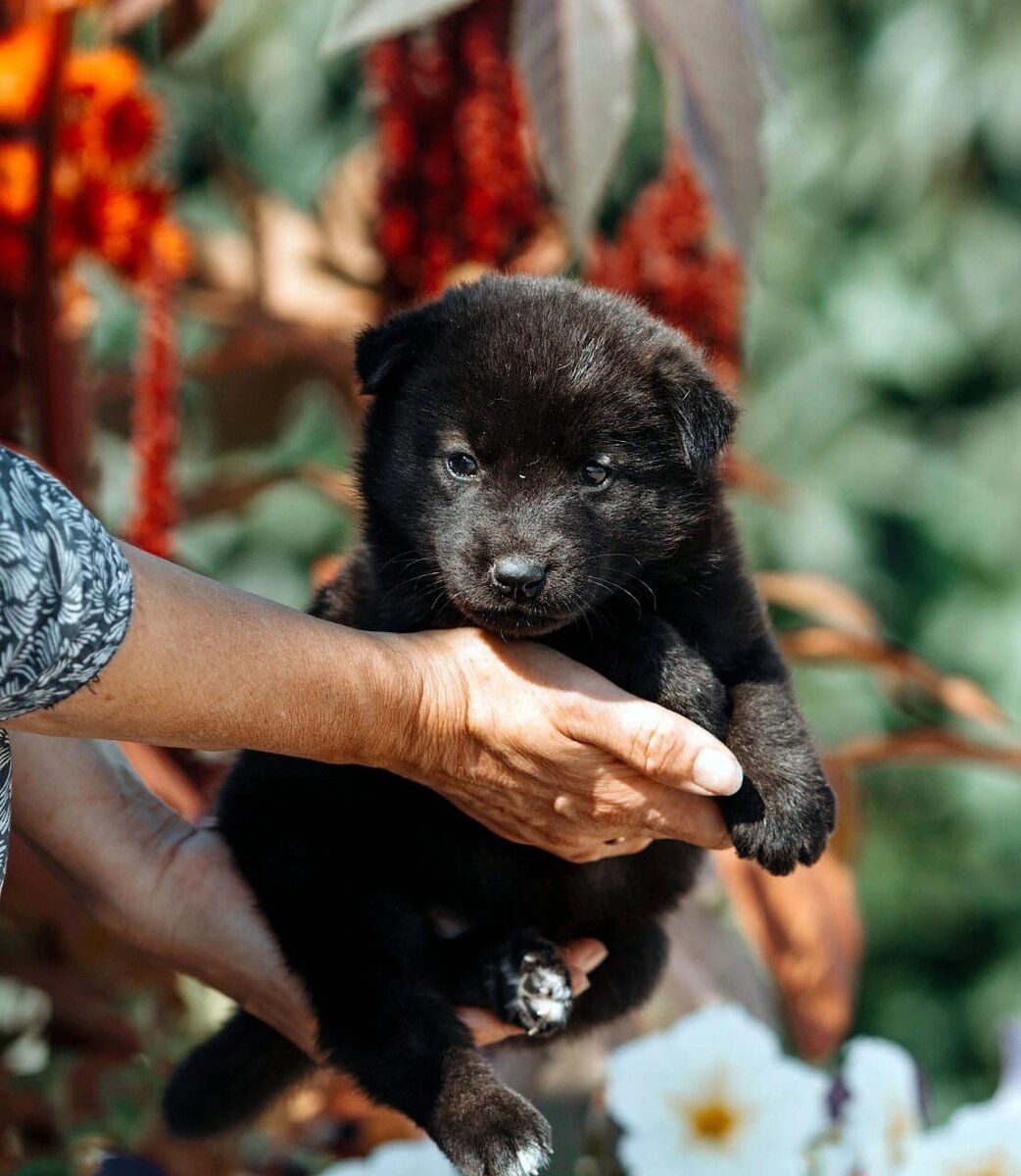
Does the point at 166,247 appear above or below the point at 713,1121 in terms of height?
above

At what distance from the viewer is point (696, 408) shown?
1.79 m

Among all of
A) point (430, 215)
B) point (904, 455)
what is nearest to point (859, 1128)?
point (430, 215)

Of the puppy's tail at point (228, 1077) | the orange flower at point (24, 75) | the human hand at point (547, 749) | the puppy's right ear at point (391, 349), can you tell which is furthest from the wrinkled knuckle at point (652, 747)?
the orange flower at point (24, 75)

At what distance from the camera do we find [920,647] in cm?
411

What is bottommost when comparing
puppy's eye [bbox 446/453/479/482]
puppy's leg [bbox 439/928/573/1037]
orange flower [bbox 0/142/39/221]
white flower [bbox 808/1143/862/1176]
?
white flower [bbox 808/1143/862/1176]

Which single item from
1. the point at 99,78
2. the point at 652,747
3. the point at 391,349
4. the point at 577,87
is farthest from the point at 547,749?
the point at 99,78

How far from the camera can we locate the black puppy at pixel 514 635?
67.8 inches

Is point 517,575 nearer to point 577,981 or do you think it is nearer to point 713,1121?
point 577,981

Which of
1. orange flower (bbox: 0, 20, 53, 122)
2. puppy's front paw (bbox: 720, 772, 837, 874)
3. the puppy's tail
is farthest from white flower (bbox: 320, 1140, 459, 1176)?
orange flower (bbox: 0, 20, 53, 122)

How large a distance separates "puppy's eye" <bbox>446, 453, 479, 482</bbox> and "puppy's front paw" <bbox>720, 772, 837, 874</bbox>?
49 centimetres

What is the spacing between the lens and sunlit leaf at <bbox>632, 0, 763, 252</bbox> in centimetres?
220

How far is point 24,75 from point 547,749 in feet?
4.82

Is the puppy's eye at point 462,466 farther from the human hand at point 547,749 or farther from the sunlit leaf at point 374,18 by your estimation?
the sunlit leaf at point 374,18

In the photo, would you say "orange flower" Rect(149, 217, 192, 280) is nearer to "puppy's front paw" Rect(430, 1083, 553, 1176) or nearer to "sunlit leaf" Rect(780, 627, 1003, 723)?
"sunlit leaf" Rect(780, 627, 1003, 723)
